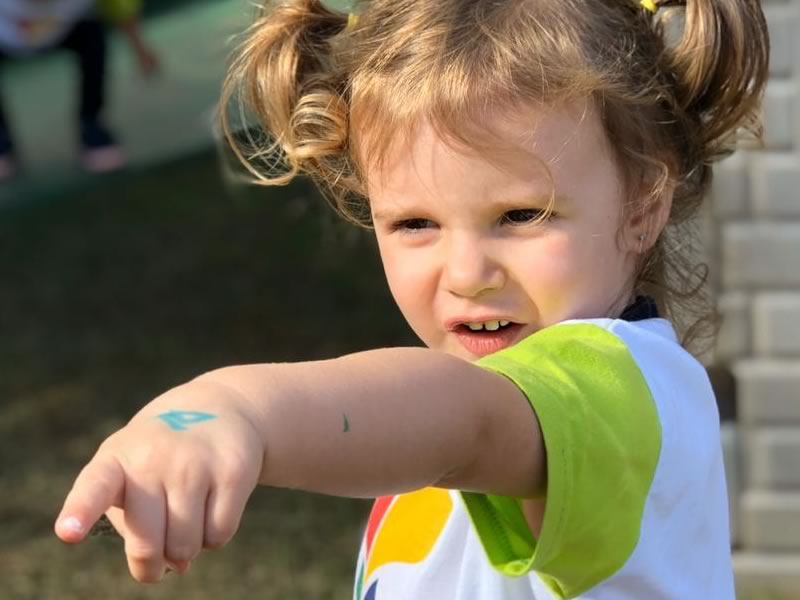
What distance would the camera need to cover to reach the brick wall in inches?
154

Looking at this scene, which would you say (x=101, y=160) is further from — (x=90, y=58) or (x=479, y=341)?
(x=479, y=341)

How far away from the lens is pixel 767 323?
4.02 metres

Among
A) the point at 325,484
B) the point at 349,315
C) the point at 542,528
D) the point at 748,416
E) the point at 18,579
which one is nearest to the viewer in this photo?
the point at 325,484

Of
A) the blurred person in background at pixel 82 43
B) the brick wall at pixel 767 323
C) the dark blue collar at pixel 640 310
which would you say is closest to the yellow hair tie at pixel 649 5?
the dark blue collar at pixel 640 310

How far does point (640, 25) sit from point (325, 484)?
89 cm

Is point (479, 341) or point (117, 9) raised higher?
point (479, 341)

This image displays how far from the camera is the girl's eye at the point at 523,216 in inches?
60.2

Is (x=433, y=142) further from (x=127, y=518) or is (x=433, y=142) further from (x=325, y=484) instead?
(x=127, y=518)

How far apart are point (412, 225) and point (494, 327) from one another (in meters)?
0.15

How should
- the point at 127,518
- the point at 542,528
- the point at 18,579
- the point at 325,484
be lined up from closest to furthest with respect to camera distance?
the point at 127,518 → the point at 325,484 → the point at 542,528 → the point at 18,579

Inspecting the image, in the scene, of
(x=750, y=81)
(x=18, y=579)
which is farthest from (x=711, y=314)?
(x=18, y=579)

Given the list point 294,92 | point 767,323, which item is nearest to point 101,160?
point 767,323

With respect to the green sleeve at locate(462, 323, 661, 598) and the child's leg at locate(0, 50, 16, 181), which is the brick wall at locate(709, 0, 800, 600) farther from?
the green sleeve at locate(462, 323, 661, 598)

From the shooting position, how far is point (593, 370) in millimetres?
1328
